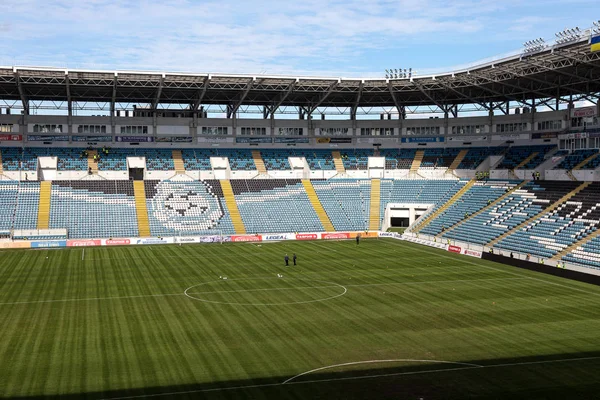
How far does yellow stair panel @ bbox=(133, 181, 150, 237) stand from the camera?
6582 centimetres

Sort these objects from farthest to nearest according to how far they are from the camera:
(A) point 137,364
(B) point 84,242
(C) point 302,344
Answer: (B) point 84,242, (C) point 302,344, (A) point 137,364

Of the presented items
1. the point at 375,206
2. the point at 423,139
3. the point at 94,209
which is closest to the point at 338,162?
the point at 375,206

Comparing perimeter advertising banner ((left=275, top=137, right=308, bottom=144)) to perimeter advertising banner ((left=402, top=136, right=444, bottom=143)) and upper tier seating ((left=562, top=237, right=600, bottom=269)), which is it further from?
upper tier seating ((left=562, top=237, right=600, bottom=269))

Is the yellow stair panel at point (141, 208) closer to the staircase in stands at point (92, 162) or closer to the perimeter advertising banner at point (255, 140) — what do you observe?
the staircase in stands at point (92, 162)

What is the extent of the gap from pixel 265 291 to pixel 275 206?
3541 cm

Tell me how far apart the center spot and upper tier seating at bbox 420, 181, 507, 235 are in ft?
89.2

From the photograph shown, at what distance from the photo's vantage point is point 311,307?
33.9 meters

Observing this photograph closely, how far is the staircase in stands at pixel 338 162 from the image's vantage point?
8210 cm

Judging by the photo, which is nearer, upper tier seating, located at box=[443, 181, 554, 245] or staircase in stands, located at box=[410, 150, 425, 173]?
upper tier seating, located at box=[443, 181, 554, 245]

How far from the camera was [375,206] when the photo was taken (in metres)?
75.4

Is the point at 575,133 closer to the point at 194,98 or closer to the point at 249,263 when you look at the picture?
the point at 249,263

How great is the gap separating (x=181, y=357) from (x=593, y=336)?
18.2m

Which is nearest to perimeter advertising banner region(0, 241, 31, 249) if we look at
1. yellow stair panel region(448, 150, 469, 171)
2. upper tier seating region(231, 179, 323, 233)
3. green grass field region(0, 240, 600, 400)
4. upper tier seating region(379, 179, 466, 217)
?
green grass field region(0, 240, 600, 400)

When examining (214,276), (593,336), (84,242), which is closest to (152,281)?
(214,276)
